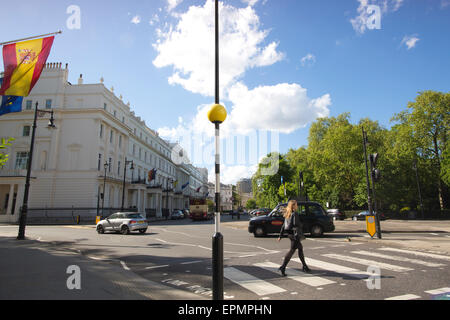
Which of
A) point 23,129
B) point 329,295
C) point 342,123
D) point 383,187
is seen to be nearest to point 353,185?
point 383,187

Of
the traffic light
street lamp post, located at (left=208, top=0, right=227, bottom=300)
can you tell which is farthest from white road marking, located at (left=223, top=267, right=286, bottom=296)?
the traffic light

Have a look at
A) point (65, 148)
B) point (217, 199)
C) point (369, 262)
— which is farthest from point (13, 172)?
point (369, 262)

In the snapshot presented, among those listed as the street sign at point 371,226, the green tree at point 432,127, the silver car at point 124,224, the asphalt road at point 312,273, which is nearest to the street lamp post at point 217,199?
the asphalt road at point 312,273

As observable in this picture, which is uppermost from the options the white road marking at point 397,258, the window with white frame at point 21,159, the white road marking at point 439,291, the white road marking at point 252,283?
the window with white frame at point 21,159

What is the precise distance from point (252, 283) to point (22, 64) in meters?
10.2

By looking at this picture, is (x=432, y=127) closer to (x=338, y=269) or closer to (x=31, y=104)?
(x=338, y=269)

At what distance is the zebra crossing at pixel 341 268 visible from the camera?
5.56 meters

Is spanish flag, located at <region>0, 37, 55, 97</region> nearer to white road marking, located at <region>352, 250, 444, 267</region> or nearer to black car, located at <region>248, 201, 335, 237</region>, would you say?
black car, located at <region>248, 201, 335, 237</region>

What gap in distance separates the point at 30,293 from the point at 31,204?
41193 mm

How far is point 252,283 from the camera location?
5.86 metres

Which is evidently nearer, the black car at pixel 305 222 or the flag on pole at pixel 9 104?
the flag on pole at pixel 9 104

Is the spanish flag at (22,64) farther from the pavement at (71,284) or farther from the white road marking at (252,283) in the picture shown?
the white road marking at (252,283)

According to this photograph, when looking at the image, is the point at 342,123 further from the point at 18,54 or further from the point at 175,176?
the point at 18,54

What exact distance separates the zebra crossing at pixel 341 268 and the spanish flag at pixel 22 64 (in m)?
9.21
